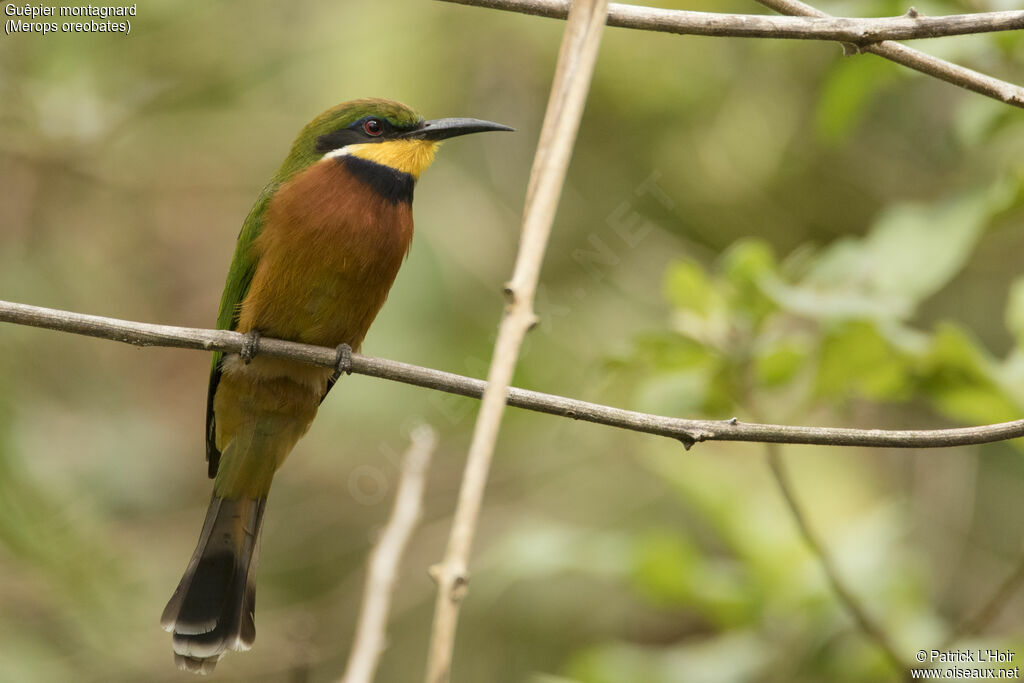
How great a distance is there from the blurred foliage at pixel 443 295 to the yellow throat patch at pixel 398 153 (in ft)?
2.30

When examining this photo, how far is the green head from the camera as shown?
9.40ft

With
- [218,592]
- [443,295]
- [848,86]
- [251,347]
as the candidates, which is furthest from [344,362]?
[443,295]

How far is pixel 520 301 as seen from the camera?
830 millimetres

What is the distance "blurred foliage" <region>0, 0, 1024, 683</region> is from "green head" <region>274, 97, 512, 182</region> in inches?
26.3

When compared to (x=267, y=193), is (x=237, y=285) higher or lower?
lower

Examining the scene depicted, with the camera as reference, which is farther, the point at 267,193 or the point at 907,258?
the point at 267,193

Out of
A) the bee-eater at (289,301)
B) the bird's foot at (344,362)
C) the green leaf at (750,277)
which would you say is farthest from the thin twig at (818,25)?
the bee-eater at (289,301)

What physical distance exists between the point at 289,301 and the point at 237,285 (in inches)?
10.5

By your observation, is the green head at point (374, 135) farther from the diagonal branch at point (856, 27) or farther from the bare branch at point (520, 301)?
the bare branch at point (520, 301)

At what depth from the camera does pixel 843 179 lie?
3.68 meters

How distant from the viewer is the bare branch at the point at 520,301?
73cm

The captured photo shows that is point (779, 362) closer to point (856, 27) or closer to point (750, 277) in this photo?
point (750, 277)

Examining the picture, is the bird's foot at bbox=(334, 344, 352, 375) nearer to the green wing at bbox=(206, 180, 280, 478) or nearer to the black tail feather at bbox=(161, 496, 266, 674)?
the green wing at bbox=(206, 180, 280, 478)

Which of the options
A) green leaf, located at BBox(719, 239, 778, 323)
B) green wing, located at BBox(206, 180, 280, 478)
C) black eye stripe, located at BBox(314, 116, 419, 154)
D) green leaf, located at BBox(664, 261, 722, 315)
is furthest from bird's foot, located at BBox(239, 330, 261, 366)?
green leaf, located at BBox(719, 239, 778, 323)
